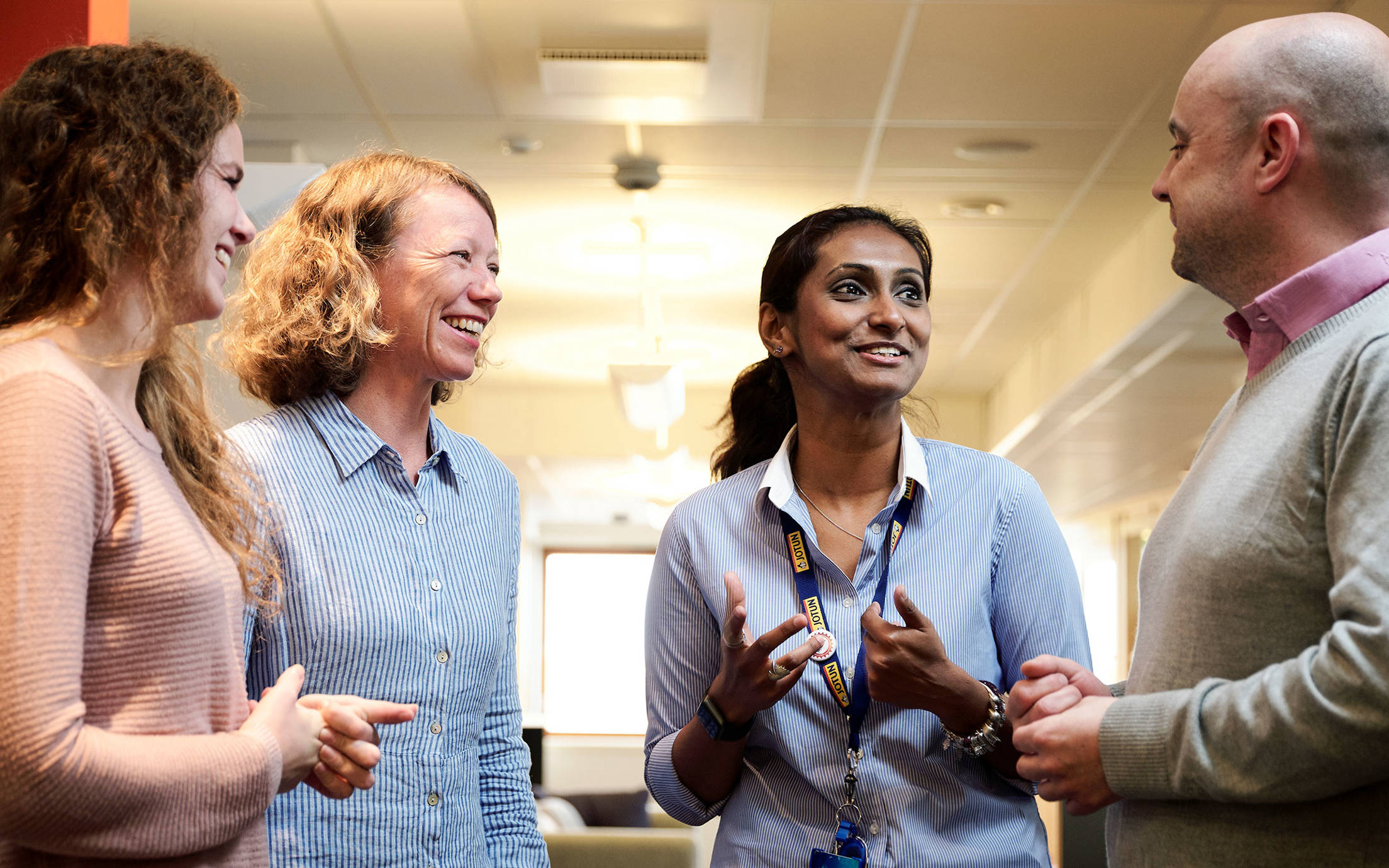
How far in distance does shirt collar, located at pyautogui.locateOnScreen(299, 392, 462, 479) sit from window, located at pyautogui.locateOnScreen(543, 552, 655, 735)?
16884 mm

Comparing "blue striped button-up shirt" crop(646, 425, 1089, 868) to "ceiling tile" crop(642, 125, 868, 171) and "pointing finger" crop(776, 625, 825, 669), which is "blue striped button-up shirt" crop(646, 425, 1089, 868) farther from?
"ceiling tile" crop(642, 125, 868, 171)

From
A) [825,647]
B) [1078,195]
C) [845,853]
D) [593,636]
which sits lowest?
[593,636]

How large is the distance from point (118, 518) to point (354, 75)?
3.75 m

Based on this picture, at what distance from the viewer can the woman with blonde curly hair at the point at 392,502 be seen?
1.57 meters

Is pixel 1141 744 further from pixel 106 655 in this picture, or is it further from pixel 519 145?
pixel 519 145

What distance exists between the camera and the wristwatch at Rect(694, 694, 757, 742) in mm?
1769

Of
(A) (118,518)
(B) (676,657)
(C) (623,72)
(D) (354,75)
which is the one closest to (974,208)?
(C) (623,72)

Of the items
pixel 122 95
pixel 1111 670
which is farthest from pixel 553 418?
pixel 122 95

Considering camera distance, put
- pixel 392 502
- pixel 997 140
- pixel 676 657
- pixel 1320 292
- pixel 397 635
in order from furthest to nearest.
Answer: pixel 997 140 → pixel 676 657 → pixel 392 502 → pixel 397 635 → pixel 1320 292

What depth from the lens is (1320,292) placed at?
1314 millimetres

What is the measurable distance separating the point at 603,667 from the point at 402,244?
17.4 meters

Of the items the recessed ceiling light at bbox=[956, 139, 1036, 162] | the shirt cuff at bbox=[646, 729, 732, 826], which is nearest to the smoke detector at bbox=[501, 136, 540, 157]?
the recessed ceiling light at bbox=[956, 139, 1036, 162]

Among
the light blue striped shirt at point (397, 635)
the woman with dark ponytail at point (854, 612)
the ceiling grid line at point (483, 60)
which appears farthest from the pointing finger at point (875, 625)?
the ceiling grid line at point (483, 60)

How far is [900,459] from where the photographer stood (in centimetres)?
199
